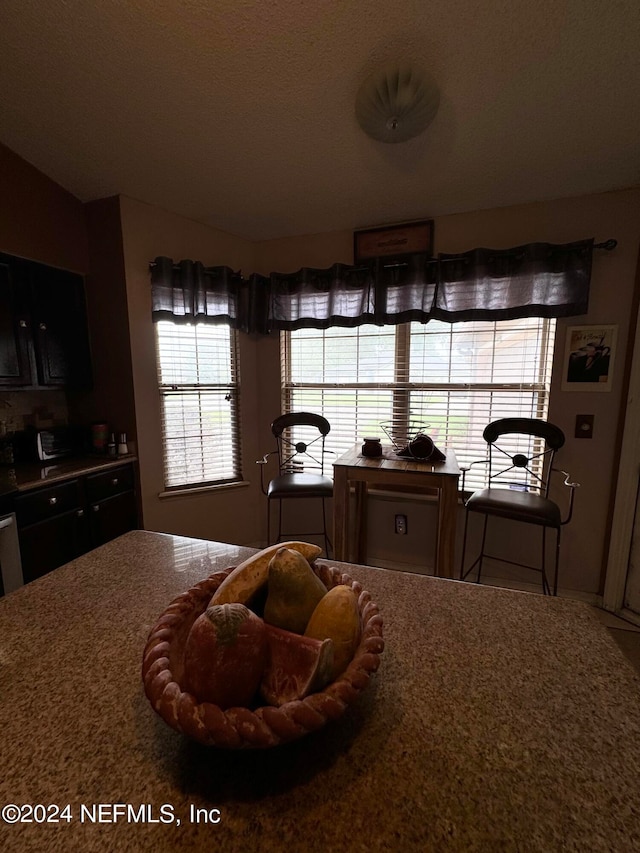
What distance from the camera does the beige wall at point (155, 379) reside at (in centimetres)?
239

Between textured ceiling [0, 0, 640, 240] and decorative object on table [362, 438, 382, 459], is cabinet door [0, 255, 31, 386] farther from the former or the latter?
decorative object on table [362, 438, 382, 459]

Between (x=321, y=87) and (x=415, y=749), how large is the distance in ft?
7.39

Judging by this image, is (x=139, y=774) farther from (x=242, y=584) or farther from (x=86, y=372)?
(x=86, y=372)

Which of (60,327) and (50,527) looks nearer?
(50,527)

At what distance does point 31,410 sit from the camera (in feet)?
8.07

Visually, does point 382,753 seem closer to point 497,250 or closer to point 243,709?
point 243,709

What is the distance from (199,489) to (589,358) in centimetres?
280

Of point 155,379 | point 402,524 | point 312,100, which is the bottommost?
point 402,524

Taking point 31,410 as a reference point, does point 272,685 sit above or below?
below

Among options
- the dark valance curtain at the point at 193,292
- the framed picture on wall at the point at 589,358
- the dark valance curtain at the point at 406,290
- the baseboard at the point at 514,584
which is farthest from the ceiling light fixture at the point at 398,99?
the baseboard at the point at 514,584

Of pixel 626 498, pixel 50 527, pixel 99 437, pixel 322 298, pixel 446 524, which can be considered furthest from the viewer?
pixel 322 298

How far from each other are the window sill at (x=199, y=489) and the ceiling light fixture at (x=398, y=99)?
2449 mm

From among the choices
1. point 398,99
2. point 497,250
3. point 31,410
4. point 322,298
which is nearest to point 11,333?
point 31,410

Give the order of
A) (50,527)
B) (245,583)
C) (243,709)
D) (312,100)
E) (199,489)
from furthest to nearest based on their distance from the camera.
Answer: (199,489), (50,527), (312,100), (245,583), (243,709)
